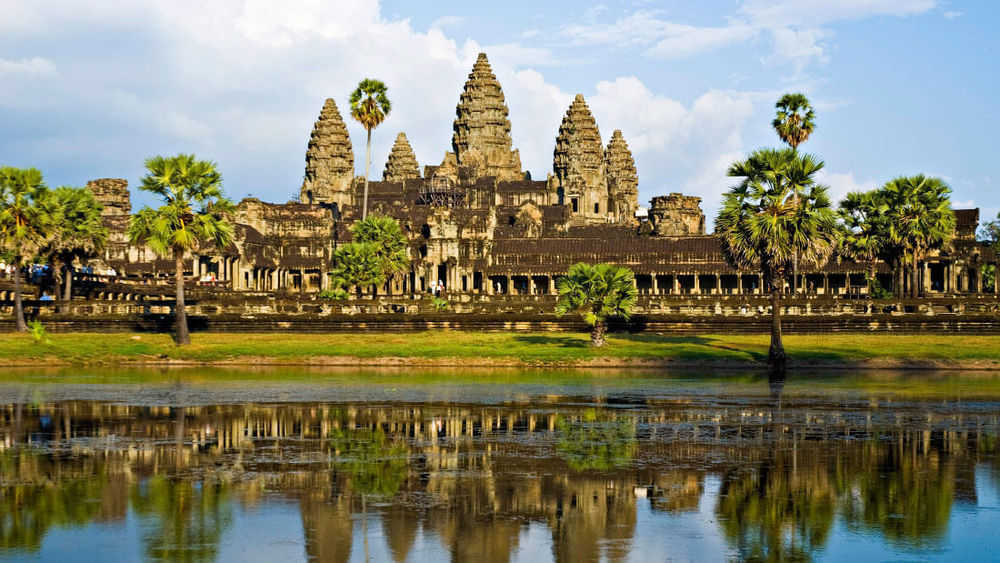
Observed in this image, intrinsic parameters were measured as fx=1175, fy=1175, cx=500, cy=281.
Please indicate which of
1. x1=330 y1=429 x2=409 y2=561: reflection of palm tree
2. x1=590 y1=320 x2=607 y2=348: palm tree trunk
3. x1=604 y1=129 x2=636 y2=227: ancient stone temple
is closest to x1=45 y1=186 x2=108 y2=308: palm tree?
x1=590 y1=320 x2=607 y2=348: palm tree trunk

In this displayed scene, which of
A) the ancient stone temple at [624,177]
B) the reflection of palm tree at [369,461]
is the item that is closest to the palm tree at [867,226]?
the reflection of palm tree at [369,461]

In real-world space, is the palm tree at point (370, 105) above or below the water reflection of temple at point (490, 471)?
above

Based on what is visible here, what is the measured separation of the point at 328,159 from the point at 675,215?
65555mm

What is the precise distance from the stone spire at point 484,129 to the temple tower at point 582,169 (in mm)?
7730

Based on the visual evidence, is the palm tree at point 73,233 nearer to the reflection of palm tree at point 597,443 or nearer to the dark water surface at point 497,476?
the dark water surface at point 497,476

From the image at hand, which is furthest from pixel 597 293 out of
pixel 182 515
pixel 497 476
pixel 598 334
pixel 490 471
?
pixel 182 515

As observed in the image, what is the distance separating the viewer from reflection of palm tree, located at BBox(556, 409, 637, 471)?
2108 cm

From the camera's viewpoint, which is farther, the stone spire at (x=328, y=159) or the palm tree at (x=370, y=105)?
the stone spire at (x=328, y=159)

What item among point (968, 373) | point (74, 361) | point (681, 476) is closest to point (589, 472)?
point (681, 476)

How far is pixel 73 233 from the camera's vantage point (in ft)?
232

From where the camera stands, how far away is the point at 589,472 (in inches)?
785

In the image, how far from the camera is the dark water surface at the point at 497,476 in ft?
48.4

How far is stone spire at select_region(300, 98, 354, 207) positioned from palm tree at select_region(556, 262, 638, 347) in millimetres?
126482

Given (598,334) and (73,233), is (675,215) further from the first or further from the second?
(598,334)
